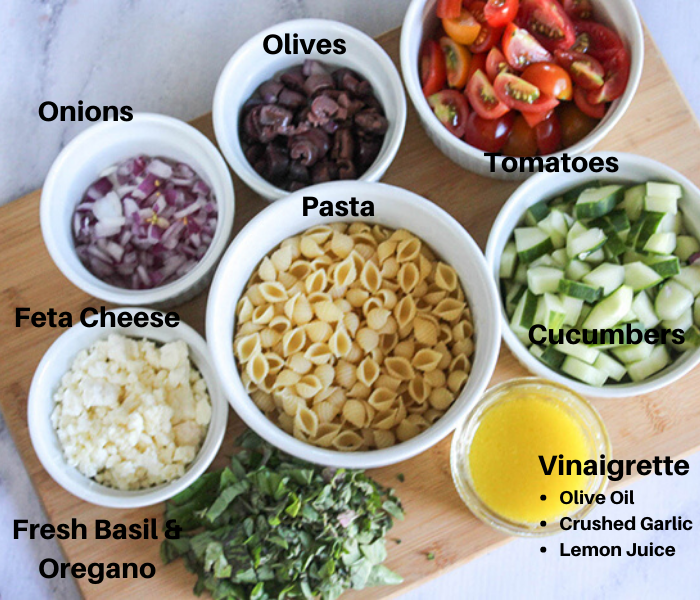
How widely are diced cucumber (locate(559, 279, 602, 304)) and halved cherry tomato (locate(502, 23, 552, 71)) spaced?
18.9 inches

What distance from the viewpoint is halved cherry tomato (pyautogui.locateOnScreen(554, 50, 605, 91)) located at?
1.57 m

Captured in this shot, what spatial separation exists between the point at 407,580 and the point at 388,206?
0.78 metres

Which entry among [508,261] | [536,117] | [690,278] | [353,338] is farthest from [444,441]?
[536,117]

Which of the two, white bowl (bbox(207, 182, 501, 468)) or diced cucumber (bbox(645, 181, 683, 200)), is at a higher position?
diced cucumber (bbox(645, 181, 683, 200))

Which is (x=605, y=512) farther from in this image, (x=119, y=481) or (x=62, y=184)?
(x=62, y=184)

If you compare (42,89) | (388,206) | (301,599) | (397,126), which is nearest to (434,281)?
(388,206)

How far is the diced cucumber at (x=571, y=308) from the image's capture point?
1.50 m

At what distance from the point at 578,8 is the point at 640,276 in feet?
2.11

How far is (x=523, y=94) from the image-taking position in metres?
1.55

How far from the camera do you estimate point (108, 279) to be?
1.65m

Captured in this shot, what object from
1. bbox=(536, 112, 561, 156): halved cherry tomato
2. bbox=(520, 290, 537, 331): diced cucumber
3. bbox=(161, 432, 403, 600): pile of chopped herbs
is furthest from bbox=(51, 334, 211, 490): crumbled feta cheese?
bbox=(536, 112, 561, 156): halved cherry tomato

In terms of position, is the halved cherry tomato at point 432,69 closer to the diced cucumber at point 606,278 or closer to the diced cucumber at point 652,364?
the diced cucumber at point 606,278

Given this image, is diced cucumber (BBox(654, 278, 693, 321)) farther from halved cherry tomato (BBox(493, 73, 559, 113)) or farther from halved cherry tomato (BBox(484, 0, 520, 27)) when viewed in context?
halved cherry tomato (BBox(484, 0, 520, 27))

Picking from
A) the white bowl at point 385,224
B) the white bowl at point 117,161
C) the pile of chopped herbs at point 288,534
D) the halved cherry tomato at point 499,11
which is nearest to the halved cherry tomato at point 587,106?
the halved cherry tomato at point 499,11
